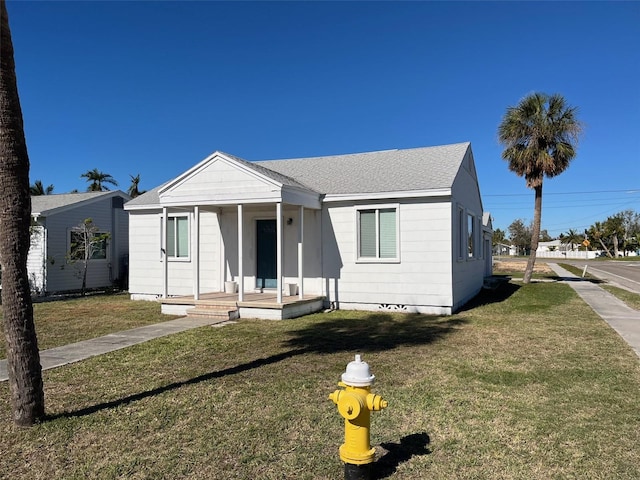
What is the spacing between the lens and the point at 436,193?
11.6m

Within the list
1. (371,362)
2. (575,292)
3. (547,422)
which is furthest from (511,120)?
(547,422)

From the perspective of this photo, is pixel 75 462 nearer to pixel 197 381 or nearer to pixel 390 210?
pixel 197 381

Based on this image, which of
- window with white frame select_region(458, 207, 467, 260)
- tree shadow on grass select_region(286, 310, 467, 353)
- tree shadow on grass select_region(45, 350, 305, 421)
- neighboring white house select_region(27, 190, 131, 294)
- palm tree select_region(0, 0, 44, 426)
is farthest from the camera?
neighboring white house select_region(27, 190, 131, 294)

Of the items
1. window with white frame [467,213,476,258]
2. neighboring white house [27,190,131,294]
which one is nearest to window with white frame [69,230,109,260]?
neighboring white house [27,190,131,294]

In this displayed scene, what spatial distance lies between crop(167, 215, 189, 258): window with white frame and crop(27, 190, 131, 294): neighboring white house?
244 inches

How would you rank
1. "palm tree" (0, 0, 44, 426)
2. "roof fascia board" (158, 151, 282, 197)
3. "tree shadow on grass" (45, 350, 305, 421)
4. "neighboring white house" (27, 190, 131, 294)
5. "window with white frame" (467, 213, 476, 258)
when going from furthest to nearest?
"neighboring white house" (27, 190, 131, 294) < "window with white frame" (467, 213, 476, 258) < "roof fascia board" (158, 151, 282, 197) < "tree shadow on grass" (45, 350, 305, 421) < "palm tree" (0, 0, 44, 426)

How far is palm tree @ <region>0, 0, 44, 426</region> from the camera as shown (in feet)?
13.8

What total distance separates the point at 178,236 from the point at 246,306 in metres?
4.81

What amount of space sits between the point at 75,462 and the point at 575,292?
17.9m

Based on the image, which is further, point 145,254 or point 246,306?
point 145,254

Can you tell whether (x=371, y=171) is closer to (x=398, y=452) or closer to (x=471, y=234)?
(x=471, y=234)

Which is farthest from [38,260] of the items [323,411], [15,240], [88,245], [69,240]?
[323,411]

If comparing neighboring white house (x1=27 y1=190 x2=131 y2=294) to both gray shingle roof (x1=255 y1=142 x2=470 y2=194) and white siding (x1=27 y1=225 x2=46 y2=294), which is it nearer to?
white siding (x1=27 y1=225 x2=46 y2=294)

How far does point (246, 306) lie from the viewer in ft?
37.4
